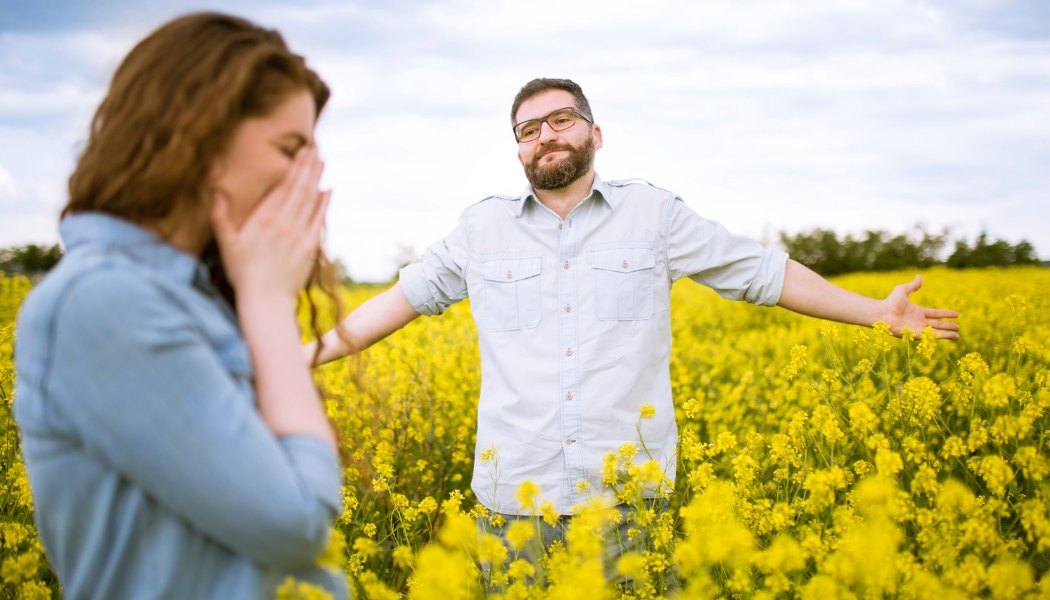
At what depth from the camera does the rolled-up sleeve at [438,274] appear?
274 cm

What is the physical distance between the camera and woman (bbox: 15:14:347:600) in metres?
0.80

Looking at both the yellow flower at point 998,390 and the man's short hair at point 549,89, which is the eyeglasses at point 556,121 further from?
the yellow flower at point 998,390

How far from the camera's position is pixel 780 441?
2.28 metres

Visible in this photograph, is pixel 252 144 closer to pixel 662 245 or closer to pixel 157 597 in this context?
pixel 157 597

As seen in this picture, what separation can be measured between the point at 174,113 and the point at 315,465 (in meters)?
0.53

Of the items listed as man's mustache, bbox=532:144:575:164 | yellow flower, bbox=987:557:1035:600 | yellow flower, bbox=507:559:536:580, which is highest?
man's mustache, bbox=532:144:575:164

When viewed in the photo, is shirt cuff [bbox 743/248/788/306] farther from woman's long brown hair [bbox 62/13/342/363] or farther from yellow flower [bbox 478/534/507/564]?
woman's long brown hair [bbox 62/13/342/363]

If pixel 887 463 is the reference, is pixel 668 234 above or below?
above

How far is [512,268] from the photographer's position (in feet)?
8.70

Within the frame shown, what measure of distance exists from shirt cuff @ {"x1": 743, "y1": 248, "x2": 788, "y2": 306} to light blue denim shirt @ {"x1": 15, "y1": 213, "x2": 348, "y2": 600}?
6.60 feet

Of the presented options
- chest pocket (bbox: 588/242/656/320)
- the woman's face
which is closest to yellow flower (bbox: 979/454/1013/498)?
chest pocket (bbox: 588/242/656/320)

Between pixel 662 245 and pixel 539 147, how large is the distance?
65 cm

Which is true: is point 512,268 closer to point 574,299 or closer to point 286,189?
point 574,299

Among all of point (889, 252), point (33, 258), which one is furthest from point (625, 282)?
point (889, 252)
